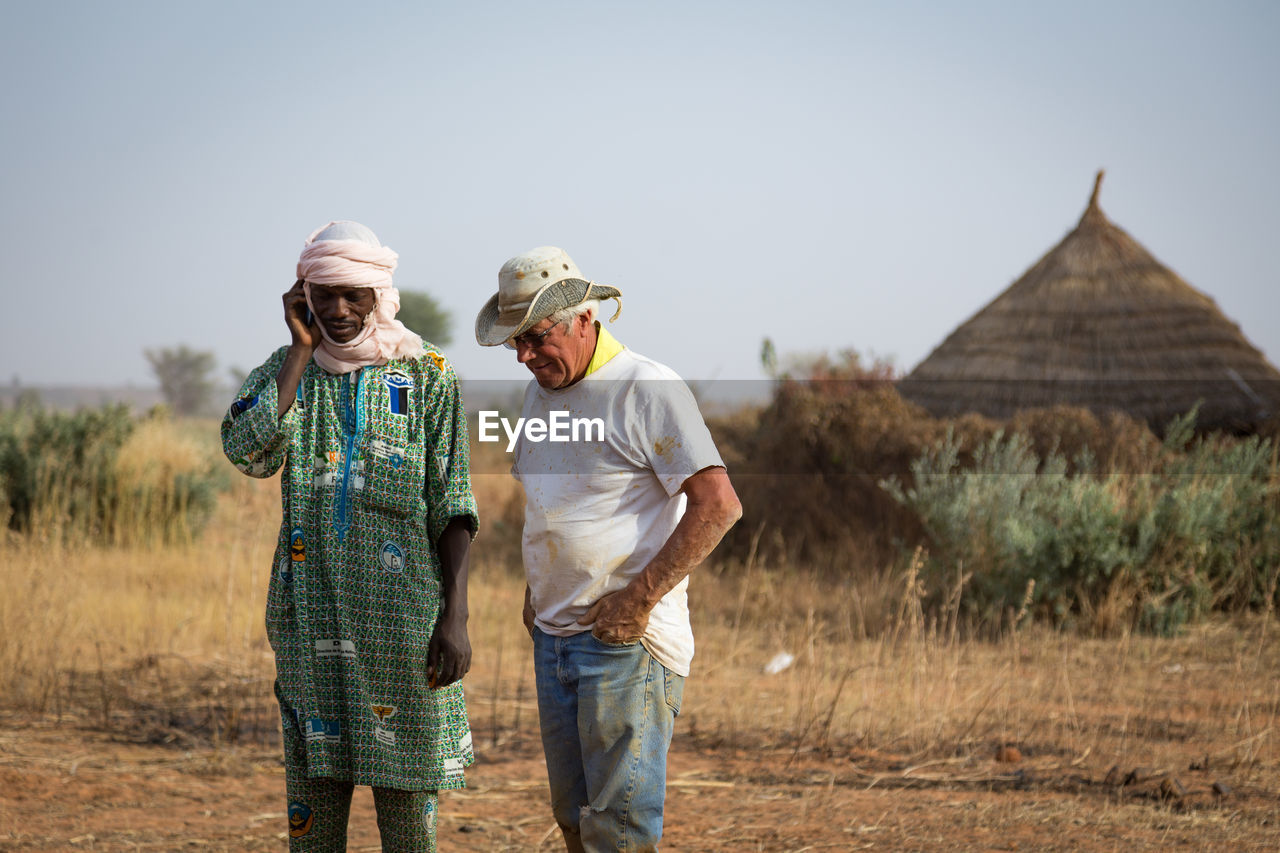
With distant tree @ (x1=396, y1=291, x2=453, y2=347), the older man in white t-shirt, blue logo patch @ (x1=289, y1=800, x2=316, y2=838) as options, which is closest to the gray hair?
the older man in white t-shirt

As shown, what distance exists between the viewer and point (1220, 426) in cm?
1269

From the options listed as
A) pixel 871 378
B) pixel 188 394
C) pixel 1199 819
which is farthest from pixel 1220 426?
pixel 188 394

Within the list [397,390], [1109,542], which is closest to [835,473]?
[1109,542]

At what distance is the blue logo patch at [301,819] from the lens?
2.76 m

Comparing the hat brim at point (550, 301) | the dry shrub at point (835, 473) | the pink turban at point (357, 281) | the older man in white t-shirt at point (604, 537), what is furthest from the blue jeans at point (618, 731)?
the dry shrub at point (835, 473)

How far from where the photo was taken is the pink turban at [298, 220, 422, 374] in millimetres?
2766

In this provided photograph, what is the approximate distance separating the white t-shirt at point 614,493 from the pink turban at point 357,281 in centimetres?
50

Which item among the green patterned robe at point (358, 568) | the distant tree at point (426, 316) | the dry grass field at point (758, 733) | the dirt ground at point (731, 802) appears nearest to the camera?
the green patterned robe at point (358, 568)

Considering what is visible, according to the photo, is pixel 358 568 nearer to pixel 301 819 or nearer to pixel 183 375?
pixel 301 819

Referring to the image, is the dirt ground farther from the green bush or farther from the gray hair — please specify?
the green bush

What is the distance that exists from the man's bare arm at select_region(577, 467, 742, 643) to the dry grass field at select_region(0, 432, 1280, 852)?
1993mm

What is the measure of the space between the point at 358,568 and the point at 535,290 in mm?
843

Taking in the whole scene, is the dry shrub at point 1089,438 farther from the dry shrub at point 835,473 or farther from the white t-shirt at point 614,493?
the white t-shirt at point 614,493

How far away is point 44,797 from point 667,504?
3.57 meters
